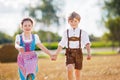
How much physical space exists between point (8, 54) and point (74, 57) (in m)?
20.2

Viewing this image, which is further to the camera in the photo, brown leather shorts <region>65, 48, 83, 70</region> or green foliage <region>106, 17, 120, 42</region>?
green foliage <region>106, 17, 120, 42</region>

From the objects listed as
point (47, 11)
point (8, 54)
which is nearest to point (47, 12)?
point (47, 11)

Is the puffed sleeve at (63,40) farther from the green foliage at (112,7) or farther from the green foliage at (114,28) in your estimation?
the green foliage at (112,7)

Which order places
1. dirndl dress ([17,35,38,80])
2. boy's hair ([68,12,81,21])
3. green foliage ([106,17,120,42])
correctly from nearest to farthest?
dirndl dress ([17,35,38,80])
boy's hair ([68,12,81,21])
green foliage ([106,17,120,42])

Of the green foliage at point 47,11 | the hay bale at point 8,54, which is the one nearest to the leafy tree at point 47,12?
the green foliage at point 47,11

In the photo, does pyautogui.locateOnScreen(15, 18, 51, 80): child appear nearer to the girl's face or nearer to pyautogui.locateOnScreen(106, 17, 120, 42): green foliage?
the girl's face

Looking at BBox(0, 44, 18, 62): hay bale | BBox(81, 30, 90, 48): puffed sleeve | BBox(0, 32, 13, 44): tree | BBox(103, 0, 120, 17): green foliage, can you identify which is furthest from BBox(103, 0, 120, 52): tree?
BBox(0, 32, 13, 44): tree

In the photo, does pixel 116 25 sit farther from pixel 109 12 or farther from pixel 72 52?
pixel 72 52

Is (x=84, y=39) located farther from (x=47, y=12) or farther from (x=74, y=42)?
(x=47, y=12)

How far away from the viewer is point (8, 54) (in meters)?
27.9

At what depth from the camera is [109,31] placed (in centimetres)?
4962

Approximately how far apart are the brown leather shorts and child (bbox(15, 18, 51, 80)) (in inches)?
34.2

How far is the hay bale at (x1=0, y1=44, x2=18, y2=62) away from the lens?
27656 mm

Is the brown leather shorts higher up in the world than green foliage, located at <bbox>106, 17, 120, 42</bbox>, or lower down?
lower down
